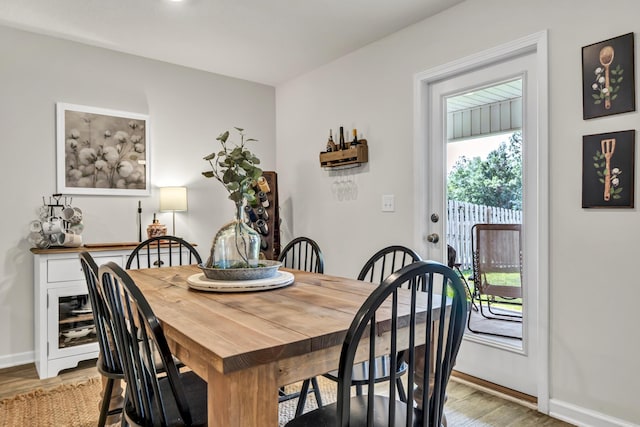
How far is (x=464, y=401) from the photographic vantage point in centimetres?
242

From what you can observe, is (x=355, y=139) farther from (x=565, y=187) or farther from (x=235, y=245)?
(x=235, y=245)

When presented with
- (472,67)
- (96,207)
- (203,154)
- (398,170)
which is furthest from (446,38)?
(96,207)

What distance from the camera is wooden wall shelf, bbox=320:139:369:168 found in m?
3.31

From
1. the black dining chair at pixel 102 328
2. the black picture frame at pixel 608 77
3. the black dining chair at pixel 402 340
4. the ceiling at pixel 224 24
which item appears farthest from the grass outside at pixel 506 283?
the black dining chair at pixel 102 328

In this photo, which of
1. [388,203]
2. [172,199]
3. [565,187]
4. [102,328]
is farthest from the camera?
[172,199]

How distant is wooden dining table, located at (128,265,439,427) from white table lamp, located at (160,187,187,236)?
2.00m

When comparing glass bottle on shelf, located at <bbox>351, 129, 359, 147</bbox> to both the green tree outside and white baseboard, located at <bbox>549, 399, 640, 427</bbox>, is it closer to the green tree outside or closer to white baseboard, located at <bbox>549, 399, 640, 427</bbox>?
the green tree outside

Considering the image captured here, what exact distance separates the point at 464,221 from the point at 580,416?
1.22 m

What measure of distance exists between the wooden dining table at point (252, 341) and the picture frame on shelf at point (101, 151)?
2.12 metres

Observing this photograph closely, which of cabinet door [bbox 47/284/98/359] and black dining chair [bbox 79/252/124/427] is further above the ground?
black dining chair [bbox 79/252/124/427]

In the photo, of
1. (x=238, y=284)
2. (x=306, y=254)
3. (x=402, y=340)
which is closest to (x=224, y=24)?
(x=306, y=254)

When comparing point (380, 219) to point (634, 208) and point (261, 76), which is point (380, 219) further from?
point (261, 76)

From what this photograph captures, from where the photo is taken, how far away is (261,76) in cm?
411

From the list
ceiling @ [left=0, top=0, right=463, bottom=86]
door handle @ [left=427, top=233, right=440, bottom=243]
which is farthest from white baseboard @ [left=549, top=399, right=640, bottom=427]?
ceiling @ [left=0, top=0, right=463, bottom=86]
